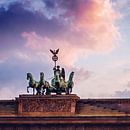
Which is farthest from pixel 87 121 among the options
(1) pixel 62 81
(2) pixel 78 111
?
(1) pixel 62 81

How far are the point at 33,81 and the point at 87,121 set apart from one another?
5730 millimetres

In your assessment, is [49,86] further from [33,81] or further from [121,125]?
[121,125]

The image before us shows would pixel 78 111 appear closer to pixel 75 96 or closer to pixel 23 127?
pixel 75 96

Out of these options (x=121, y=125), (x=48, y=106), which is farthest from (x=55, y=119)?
(x=121, y=125)

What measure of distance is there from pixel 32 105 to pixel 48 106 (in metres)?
1.30

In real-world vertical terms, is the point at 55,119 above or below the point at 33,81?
below

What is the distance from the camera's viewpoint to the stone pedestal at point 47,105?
46750mm

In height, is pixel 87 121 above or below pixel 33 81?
below

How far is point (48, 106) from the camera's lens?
46.9m

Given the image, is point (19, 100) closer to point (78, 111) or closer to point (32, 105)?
point (32, 105)

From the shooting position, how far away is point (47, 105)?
4691cm

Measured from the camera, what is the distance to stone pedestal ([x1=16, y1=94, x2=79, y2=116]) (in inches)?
1841

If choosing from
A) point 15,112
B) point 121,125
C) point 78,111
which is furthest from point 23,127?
point 121,125

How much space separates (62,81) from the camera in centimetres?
4841
